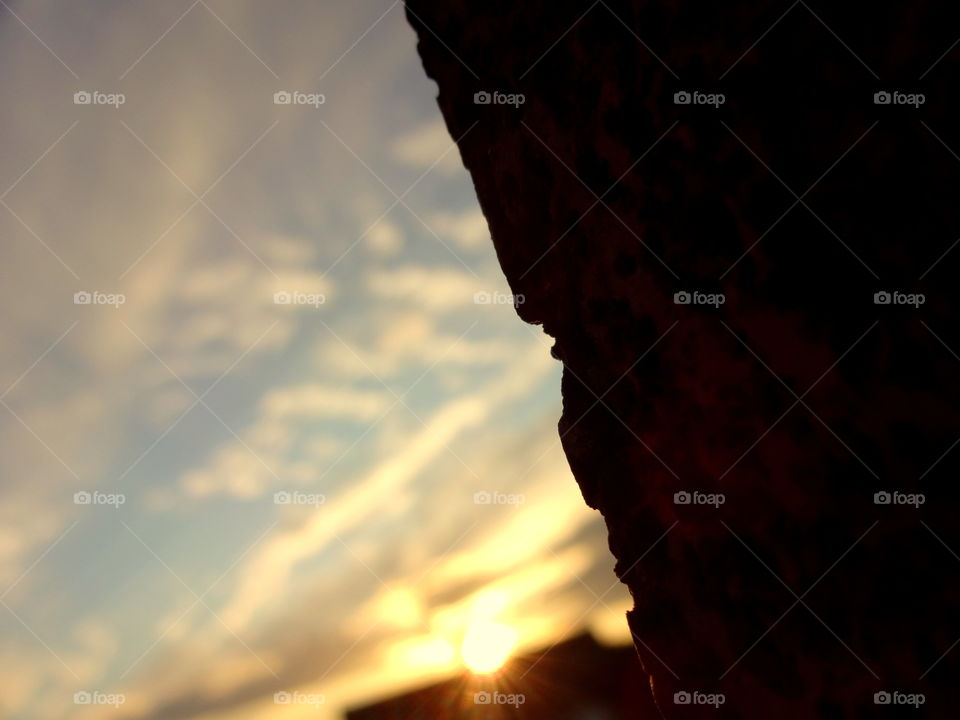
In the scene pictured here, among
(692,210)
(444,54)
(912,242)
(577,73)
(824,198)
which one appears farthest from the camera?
(444,54)

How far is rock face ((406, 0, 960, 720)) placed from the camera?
470cm

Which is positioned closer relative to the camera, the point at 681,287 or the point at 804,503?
the point at 804,503

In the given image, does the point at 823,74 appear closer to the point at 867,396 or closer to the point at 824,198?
the point at 824,198

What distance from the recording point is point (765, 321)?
5.39 metres

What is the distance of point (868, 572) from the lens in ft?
16.2

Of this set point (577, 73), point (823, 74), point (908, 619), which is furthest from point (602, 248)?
point (908, 619)

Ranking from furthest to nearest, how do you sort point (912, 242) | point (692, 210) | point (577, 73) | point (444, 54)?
point (444, 54)
point (577, 73)
point (692, 210)
point (912, 242)

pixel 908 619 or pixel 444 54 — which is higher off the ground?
pixel 444 54

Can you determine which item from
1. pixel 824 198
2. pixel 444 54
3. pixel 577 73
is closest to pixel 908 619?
pixel 824 198

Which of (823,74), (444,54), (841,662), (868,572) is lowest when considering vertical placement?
(841,662)

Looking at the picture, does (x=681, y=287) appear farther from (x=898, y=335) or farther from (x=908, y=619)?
(x=908, y=619)

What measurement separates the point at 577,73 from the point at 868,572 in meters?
5.67

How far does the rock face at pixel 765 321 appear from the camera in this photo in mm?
4699

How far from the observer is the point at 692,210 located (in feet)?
19.0
